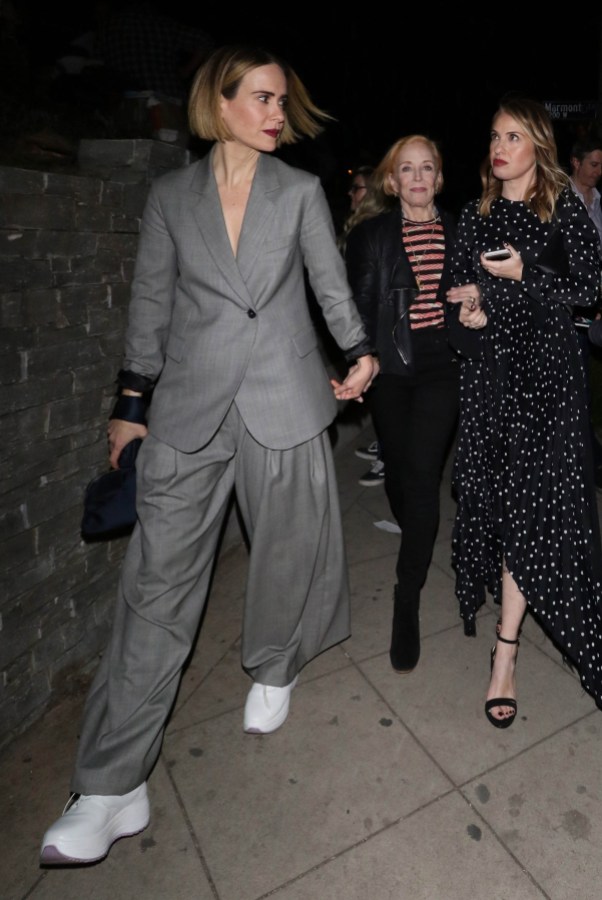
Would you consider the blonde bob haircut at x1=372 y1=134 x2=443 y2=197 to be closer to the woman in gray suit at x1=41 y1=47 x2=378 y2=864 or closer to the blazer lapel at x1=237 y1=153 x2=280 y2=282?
the woman in gray suit at x1=41 y1=47 x2=378 y2=864

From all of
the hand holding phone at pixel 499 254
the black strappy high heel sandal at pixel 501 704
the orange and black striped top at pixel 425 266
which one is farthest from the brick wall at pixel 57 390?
the black strappy high heel sandal at pixel 501 704

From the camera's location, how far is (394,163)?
2959 mm

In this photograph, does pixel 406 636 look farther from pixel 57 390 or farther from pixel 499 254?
pixel 57 390

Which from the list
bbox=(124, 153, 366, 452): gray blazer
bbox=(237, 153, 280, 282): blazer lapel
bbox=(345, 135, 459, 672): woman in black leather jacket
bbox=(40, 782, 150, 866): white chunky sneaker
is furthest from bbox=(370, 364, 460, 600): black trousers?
bbox=(40, 782, 150, 866): white chunky sneaker

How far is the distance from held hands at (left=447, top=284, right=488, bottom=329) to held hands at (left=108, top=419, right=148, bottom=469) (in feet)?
4.10

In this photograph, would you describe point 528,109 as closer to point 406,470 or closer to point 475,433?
point 475,433

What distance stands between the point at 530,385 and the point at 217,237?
4.17 ft

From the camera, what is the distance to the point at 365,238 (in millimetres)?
2949

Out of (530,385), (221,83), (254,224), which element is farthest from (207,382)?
(530,385)

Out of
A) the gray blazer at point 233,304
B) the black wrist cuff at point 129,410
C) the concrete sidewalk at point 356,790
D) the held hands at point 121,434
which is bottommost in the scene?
the concrete sidewalk at point 356,790

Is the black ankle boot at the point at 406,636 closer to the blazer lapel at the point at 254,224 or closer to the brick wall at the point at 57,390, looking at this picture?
the brick wall at the point at 57,390

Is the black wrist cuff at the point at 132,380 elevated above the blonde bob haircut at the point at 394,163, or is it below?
below

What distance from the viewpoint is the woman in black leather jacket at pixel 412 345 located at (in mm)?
2840

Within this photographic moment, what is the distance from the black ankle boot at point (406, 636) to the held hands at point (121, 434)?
1.37 metres
